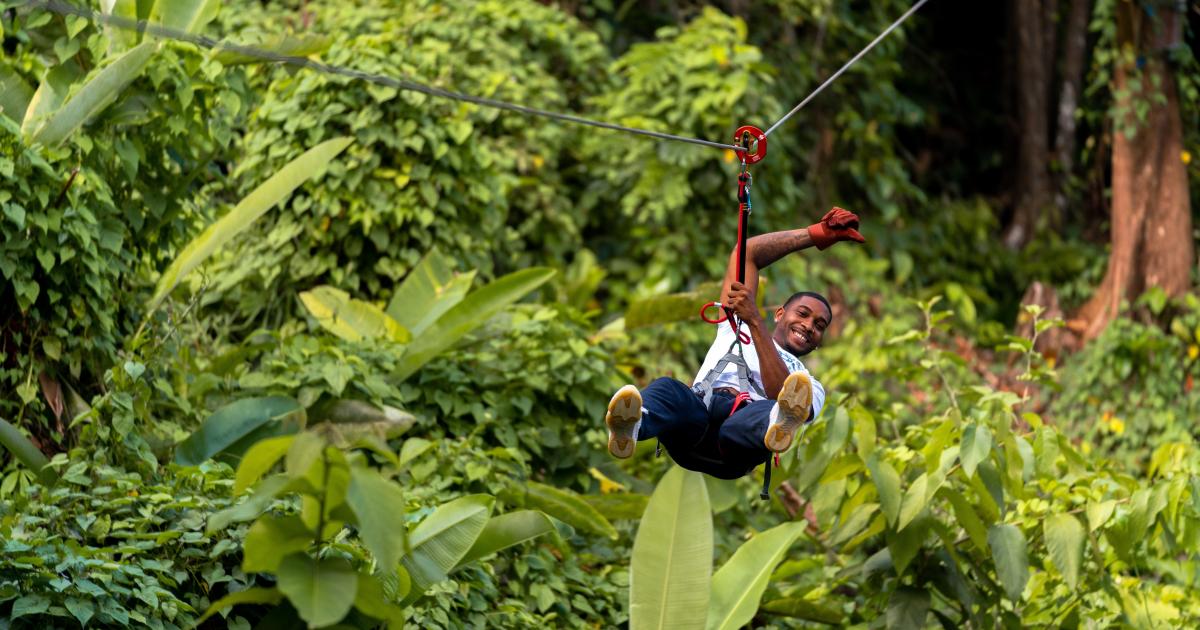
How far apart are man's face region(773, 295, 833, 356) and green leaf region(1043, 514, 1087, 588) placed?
1901mm

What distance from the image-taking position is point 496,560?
6727 millimetres

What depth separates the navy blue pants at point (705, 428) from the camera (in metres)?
4.48

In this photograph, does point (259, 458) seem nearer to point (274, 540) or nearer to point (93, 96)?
point (274, 540)

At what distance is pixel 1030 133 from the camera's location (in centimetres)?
1156

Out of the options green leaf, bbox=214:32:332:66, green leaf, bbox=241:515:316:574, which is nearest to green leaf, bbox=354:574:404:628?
green leaf, bbox=241:515:316:574

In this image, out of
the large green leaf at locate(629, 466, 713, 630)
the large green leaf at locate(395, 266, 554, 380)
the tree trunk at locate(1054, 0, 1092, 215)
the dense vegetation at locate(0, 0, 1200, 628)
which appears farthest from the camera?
the tree trunk at locate(1054, 0, 1092, 215)

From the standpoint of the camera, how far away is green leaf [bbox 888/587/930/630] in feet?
20.9

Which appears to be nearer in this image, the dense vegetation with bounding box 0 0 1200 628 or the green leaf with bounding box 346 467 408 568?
the green leaf with bounding box 346 467 408 568

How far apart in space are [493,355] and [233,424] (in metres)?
1.41

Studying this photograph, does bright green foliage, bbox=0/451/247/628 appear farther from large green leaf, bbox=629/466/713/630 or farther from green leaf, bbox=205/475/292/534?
large green leaf, bbox=629/466/713/630

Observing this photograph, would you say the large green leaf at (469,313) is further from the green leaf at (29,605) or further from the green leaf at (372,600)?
the green leaf at (29,605)

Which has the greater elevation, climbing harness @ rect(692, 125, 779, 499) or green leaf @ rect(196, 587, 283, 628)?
climbing harness @ rect(692, 125, 779, 499)

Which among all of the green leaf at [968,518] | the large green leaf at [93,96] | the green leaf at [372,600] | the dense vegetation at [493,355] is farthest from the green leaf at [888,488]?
the large green leaf at [93,96]

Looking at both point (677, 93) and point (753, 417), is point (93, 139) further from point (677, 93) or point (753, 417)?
point (677, 93)
